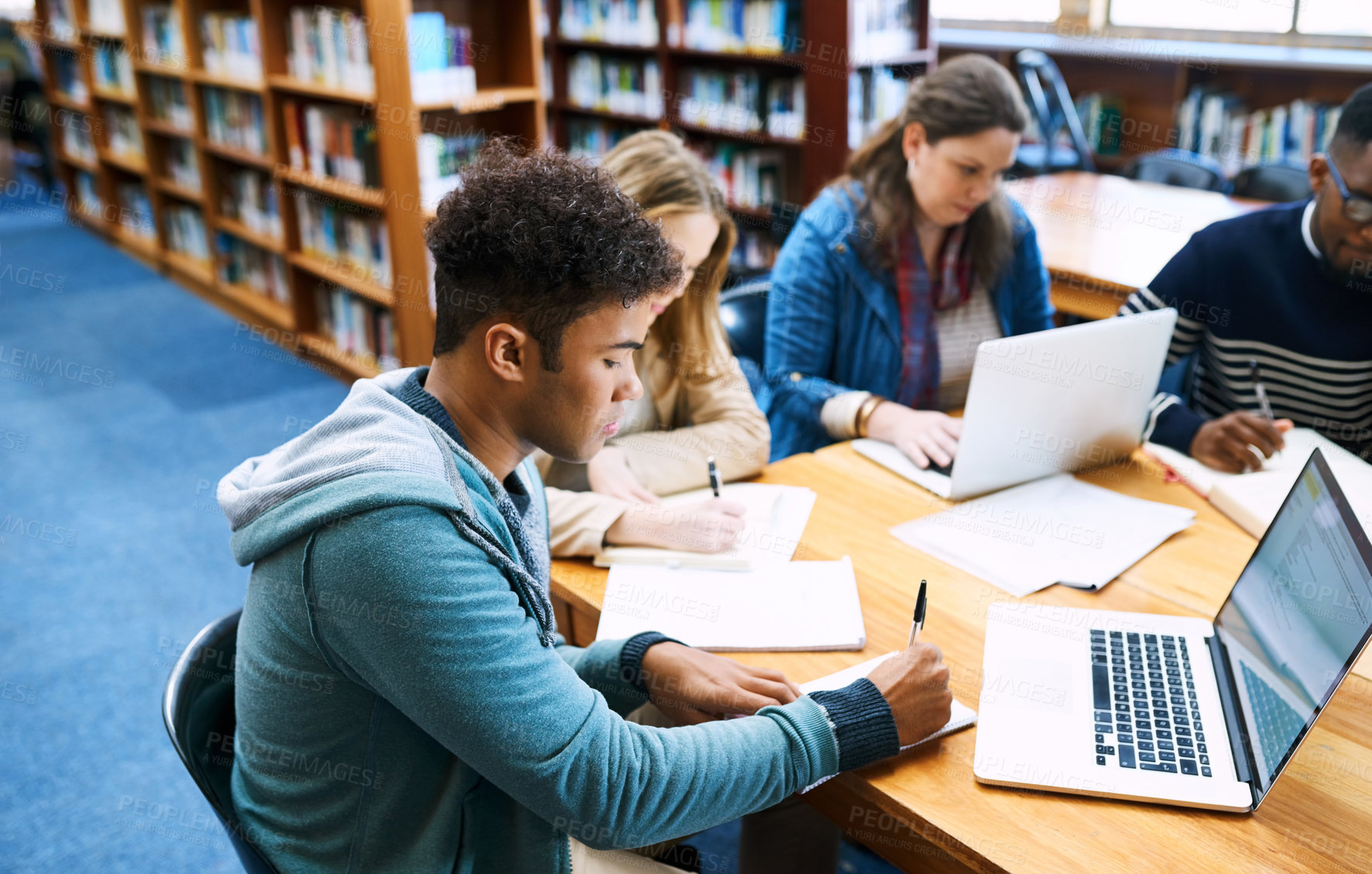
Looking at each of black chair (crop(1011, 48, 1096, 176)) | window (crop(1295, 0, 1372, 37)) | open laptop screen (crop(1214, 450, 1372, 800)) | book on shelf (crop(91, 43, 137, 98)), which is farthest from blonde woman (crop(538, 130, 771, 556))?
book on shelf (crop(91, 43, 137, 98))

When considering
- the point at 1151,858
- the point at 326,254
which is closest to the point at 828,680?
the point at 1151,858

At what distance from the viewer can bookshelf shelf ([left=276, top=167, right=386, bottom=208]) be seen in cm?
373

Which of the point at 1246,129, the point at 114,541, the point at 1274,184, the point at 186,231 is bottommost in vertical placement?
the point at 114,541

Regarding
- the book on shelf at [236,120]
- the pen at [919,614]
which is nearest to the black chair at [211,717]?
the pen at [919,614]

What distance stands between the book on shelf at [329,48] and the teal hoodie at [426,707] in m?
2.89

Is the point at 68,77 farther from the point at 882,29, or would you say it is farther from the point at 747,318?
the point at 747,318

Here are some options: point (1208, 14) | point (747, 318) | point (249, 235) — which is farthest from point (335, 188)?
point (1208, 14)

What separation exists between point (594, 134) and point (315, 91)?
1469mm

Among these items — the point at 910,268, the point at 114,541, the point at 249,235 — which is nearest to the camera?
the point at 910,268

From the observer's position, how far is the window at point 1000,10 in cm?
529

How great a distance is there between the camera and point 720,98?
14.2 ft

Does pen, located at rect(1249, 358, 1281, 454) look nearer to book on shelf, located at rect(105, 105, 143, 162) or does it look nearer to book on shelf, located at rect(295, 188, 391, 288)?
book on shelf, located at rect(295, 188, 391, 288)

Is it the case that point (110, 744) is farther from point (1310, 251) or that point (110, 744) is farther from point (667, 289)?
point (1310, 251)

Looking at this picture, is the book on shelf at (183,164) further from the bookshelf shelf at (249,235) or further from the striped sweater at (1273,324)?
the striped sweater at (1273,324)
